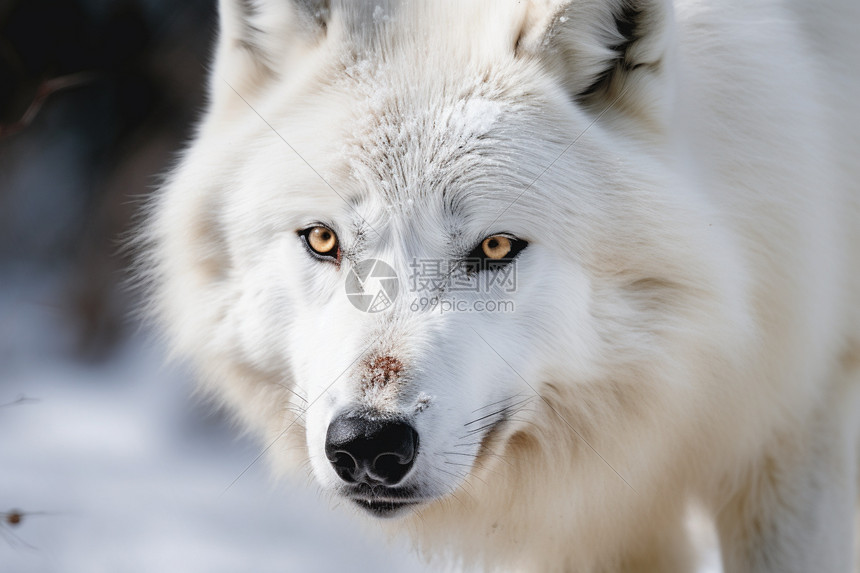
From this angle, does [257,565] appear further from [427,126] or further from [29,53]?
[29,53]

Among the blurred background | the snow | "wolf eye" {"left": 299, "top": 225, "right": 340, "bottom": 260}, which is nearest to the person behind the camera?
"wolf eye" {"left": 299, "top": 225, "right": 340, "bottom": 260}

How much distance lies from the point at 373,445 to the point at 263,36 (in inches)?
56.6

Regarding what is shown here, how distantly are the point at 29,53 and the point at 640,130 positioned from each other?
5978 mm

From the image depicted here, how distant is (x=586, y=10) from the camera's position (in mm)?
2307

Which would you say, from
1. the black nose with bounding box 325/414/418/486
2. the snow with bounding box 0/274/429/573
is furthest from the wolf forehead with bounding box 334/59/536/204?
the snow with bounding box 0/274/429/573

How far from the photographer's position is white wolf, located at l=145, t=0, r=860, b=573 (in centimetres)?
221

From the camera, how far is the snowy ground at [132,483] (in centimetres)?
413

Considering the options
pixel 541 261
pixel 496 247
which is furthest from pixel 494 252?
pixel 541 261

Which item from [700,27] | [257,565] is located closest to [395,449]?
[700,27]

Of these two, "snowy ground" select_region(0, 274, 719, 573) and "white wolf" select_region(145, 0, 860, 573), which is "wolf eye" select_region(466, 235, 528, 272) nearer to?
"white wolf" select_region(145, 0, 860, 573)

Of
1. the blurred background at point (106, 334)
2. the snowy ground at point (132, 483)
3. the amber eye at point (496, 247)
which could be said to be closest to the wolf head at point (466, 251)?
the amber eye at point (496, 247)

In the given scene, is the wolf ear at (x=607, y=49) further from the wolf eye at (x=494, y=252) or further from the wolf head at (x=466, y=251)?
the wolf eye at (x=494, y=252)

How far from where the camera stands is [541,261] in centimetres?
226

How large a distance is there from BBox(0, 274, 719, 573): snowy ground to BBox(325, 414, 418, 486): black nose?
1.10 metres
